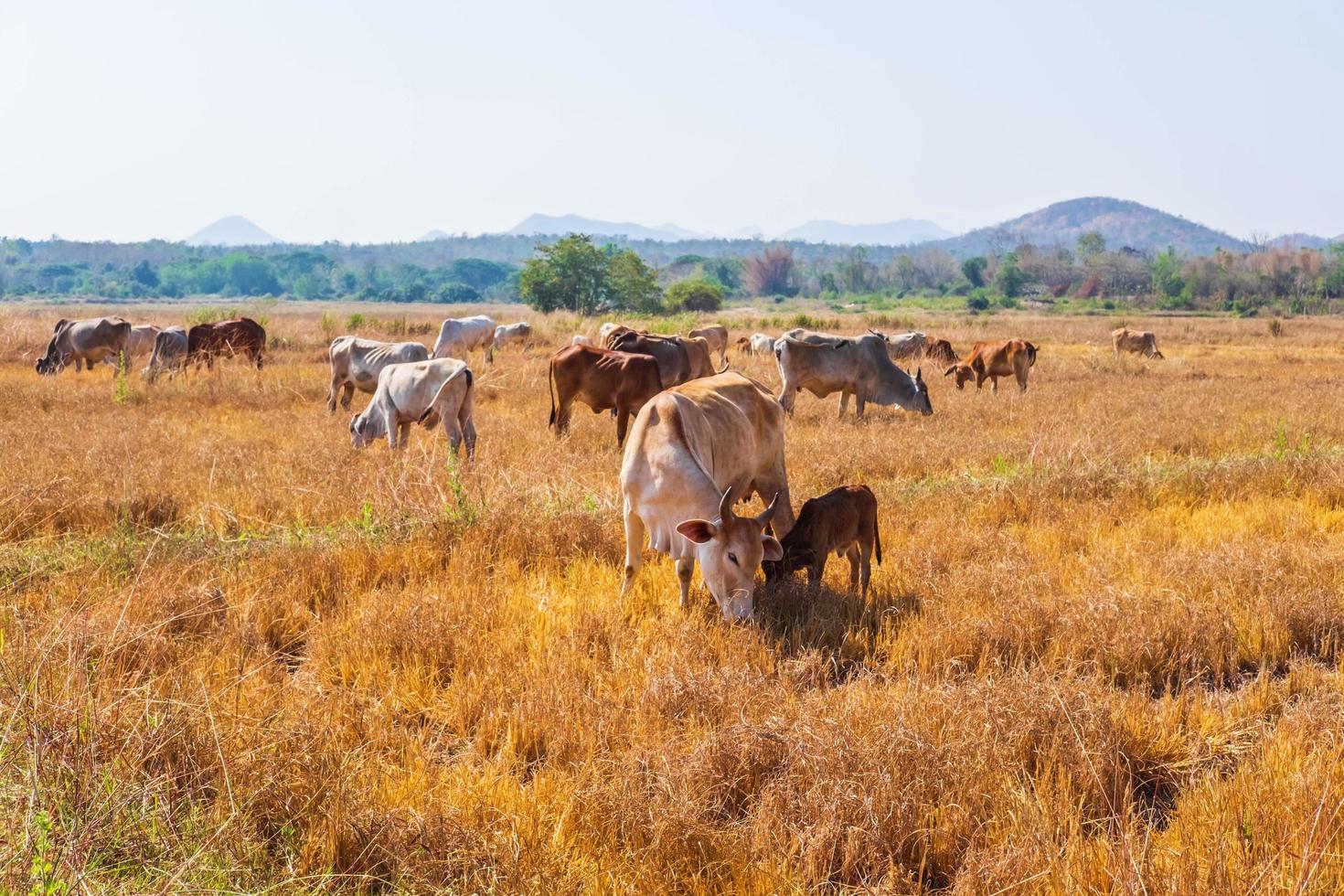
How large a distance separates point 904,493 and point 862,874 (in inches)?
259

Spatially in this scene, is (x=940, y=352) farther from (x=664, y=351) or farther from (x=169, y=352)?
(x=169, y=352)

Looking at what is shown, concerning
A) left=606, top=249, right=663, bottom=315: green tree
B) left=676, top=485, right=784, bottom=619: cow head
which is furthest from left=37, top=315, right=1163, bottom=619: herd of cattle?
left=606, top=249, right=663, bottom=315: green tree

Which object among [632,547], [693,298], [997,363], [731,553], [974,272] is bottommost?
[632,547]

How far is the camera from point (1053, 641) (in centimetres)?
555

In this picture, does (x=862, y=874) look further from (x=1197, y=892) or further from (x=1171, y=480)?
(x=1171, y=480)

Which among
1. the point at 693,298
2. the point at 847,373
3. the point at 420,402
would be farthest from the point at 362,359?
the point at 693,298

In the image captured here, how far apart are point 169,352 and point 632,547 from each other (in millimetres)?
18954

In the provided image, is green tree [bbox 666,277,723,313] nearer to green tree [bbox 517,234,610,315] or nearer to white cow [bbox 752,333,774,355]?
green tree [bbox 517,234,610,315]

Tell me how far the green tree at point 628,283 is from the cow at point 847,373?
52.5 meters

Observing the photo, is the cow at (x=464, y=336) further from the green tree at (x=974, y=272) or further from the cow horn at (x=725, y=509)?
the green tree at (x=974, y=272)

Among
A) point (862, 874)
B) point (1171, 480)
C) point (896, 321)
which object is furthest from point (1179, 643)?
point (896, 321)

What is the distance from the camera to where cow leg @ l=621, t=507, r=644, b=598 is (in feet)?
20.8

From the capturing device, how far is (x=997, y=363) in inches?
842

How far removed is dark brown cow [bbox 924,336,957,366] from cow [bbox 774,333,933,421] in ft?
33.5
